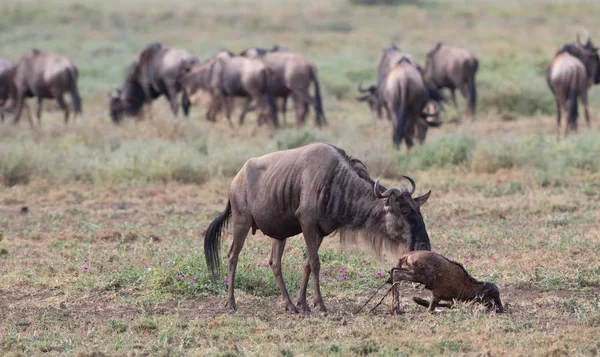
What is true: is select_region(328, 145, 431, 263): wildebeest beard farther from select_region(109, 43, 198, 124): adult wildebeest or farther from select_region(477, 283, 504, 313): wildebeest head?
select_region(109, 43, 198, 124): adult wildebeest

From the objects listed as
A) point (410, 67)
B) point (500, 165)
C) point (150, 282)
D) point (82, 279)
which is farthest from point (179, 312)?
point (410, 67)

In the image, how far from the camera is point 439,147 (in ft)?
44.3

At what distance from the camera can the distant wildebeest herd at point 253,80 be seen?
16859mm

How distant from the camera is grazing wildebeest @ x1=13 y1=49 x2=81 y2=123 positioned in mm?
18562

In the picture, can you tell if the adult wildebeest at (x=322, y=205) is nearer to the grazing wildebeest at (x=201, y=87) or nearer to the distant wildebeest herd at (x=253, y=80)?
the distant wildebeest herd at (x=253, y=80)

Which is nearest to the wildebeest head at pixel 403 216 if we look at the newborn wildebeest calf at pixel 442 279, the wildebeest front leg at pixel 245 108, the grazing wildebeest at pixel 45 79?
the newborn wildebeest calf at pixel 442 279

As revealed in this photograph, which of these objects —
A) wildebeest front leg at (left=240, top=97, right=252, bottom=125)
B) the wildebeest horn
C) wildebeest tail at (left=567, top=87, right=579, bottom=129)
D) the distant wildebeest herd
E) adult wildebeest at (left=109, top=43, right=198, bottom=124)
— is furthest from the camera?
adult wildebeest at (left=109, top=43, right=198, bottom=124)

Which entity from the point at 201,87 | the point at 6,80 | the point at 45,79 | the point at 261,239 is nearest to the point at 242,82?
the point at 201,87

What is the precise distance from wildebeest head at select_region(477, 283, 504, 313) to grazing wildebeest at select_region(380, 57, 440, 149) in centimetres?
814

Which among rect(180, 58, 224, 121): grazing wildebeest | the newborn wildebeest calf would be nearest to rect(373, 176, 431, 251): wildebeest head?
the newborn wildebeest calf

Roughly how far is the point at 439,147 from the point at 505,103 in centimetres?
713

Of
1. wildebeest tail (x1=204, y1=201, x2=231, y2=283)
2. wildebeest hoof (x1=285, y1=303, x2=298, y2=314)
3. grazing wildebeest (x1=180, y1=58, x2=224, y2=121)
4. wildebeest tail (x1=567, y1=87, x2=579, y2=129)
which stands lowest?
grazing wildebeest (x1=180, y1=58, x2=224, y2=121)

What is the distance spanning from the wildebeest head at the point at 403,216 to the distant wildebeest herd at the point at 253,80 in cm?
880

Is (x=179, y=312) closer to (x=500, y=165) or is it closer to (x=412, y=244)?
(x=412, y=244)
